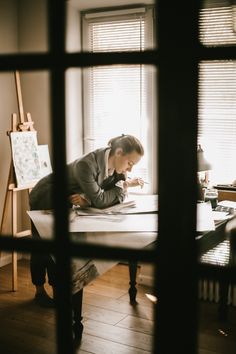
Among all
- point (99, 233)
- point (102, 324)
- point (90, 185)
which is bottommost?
point (102, 324)

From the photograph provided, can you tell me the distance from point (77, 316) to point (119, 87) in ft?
7.08

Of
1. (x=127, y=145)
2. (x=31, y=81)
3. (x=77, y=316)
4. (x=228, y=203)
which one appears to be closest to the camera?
(x=77, y=316)

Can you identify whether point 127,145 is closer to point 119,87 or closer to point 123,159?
point 123,159

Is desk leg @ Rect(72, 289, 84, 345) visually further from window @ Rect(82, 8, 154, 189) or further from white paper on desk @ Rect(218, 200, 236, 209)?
window @ Rect(82, 8, 154, 189)

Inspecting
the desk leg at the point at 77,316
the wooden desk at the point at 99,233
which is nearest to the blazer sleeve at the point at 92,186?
the wooden desk at the point at 99,233

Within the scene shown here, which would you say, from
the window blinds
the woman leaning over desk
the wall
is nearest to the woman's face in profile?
the woman leaning over desk

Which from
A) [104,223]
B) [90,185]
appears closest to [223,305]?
[104,223]

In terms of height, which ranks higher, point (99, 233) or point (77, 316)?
point (99, 233)

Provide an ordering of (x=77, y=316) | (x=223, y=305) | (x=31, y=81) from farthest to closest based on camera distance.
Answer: (x=31, y=81) < (x=223, y=305) < (x=77, y=316)

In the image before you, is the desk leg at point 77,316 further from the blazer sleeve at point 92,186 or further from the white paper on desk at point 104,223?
the blazer sleeve at point 92,186

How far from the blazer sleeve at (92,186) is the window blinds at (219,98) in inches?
41.4

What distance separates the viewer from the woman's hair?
10.2 ft

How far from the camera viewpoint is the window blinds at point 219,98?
3660 mm

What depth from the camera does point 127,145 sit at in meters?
3.13
